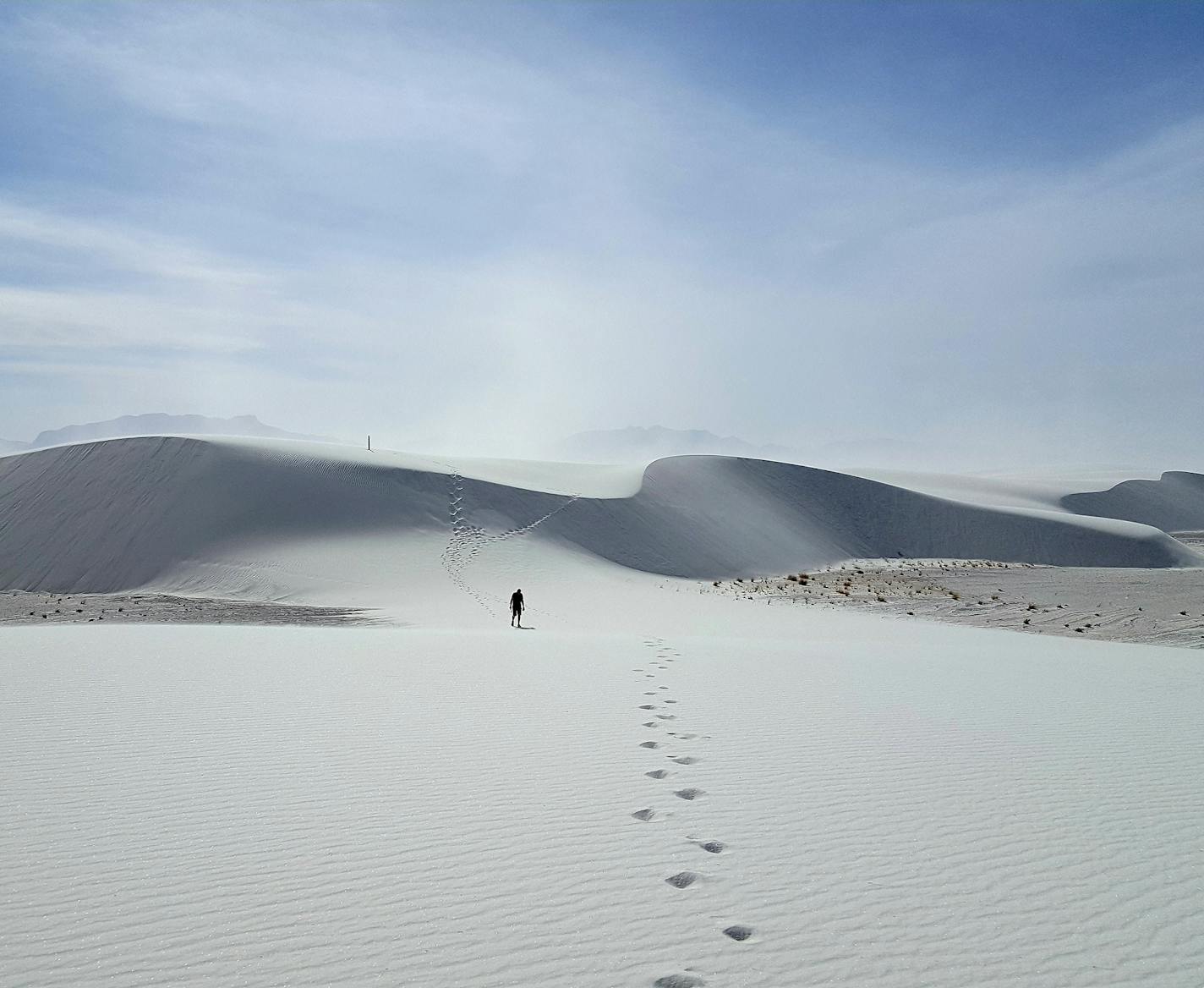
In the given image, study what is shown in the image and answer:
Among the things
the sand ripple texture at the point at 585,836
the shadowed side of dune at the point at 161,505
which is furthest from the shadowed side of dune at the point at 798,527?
the sand ripple texture at the point at 585,836

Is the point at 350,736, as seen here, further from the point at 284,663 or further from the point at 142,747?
the point at 284,663

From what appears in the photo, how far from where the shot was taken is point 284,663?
11.2m

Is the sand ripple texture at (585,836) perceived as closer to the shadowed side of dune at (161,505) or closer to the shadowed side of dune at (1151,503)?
the shadowed side of dune at (161,505)

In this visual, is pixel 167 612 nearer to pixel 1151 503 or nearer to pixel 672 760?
pixel 672 760

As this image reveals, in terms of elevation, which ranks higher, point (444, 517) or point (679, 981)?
point (444, 517)

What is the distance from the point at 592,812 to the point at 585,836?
1.34 ft

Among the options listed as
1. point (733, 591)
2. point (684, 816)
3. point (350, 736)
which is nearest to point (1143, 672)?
point (684, 816)

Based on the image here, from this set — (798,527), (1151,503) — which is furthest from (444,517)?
(1151,503)

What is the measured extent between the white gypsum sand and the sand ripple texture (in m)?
0.02

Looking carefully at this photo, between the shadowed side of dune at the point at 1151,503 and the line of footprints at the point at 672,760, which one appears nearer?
the line of footprints at the point at 672,760

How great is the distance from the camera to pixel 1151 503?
8144 cm

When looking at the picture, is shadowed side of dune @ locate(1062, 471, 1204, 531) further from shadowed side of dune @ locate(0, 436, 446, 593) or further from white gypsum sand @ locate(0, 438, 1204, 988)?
white gypsum sand @ locate(0, 438, 1204, 988)

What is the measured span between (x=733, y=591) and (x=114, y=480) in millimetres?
28842

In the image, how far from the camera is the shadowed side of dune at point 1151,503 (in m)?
77.4
